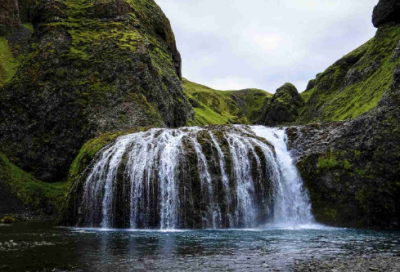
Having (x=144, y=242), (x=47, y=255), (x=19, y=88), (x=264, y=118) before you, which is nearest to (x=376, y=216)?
(x=144, y=242)

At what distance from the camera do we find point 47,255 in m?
12.2

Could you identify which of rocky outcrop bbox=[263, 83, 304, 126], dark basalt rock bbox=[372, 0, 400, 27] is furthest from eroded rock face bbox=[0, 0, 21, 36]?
dark basalt rock bbox=[372, 0, 400, 27]

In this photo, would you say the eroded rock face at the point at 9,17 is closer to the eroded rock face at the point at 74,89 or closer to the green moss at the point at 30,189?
the eroded rock face at the point at 74,89

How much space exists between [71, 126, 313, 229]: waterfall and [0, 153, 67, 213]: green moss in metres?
12.9

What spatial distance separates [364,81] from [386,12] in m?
20.6

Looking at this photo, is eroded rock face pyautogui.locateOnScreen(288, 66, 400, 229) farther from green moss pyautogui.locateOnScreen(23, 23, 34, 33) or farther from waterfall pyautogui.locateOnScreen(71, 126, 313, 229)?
green moss pyautogui.locateOnScreen(23, 23, 34, 33)

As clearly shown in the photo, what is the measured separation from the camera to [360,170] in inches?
1050

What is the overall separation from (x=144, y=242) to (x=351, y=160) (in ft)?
67.3

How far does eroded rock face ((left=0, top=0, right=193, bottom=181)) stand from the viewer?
44.7 meters

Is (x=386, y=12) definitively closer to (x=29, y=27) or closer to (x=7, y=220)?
(x=29, y=27)

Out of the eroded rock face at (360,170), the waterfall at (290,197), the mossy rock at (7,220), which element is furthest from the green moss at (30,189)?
the eroded rock face at (360,170)

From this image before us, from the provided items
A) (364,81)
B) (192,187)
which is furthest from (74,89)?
(364,81)

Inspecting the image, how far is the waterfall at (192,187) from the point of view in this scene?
85.6 ft

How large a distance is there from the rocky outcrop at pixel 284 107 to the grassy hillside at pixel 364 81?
1808cm
